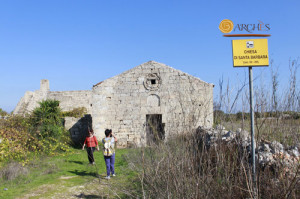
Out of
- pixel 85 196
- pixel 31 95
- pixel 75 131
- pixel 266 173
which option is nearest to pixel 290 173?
pixel 266 173

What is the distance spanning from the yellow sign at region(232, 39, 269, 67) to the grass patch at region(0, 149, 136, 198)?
9.98 feet

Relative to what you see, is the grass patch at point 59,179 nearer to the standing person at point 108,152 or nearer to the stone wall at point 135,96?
the standing person at point 108,152

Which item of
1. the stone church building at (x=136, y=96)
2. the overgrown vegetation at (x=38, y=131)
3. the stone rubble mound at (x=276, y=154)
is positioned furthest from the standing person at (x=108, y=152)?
the stone church building at (x=136, y=96)

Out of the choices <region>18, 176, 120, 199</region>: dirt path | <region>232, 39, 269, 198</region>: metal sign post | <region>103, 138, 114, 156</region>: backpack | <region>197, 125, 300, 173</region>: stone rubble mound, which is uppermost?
<region>232, 39, 269, 198</region>: metal sign post

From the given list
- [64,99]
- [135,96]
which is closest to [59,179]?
[135,96]

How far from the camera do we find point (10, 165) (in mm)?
8109

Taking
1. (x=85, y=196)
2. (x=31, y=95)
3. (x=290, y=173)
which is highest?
(x=31, y=95)

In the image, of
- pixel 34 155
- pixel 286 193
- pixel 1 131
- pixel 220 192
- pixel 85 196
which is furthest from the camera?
pixel 34 155

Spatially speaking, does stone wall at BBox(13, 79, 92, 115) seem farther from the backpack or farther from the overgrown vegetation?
the backpack

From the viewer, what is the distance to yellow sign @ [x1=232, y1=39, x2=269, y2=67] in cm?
383

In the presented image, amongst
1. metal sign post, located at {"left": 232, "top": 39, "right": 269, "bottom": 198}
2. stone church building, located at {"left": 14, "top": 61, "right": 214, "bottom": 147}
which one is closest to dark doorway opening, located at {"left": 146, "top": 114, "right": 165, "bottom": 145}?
stone church building, located at {"left": 14, "top": 61, "right": 214, "bottom": 147}

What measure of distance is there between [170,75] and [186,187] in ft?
34.5

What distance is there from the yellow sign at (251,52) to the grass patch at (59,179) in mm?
3042

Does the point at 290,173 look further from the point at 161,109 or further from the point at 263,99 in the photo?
the point at 161,109
